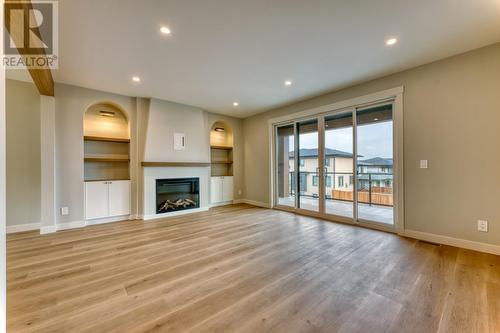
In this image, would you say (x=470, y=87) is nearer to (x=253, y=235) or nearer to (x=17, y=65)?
(x=253, y=235)

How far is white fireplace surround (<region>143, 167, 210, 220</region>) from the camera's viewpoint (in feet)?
15.4

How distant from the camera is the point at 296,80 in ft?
12.5

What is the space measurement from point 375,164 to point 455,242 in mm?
1566

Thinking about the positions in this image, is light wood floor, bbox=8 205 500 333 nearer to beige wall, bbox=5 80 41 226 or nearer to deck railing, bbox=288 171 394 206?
beige wall, bbox=5 80 41 226

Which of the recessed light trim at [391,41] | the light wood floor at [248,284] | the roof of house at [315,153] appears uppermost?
the recessed light trim at [391,41]

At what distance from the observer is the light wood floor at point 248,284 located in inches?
61.9

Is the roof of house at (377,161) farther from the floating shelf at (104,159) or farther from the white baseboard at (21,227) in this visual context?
the white baseboard at (21,227)

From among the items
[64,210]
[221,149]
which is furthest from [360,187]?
[64,210]

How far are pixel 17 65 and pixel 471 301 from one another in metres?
6.03

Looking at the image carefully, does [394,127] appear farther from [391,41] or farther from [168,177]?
[168,177]

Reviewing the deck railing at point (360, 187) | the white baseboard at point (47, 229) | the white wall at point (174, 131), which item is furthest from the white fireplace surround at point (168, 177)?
the deck railing at point (360, 187)

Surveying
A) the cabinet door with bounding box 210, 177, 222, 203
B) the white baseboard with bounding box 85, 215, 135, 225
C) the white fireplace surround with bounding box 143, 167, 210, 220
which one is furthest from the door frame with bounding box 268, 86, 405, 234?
the white baseboard with bounding box 85, 215, 135, 225

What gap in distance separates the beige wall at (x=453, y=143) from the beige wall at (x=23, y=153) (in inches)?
246

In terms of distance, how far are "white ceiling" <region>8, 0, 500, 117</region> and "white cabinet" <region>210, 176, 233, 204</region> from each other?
2.93 m
